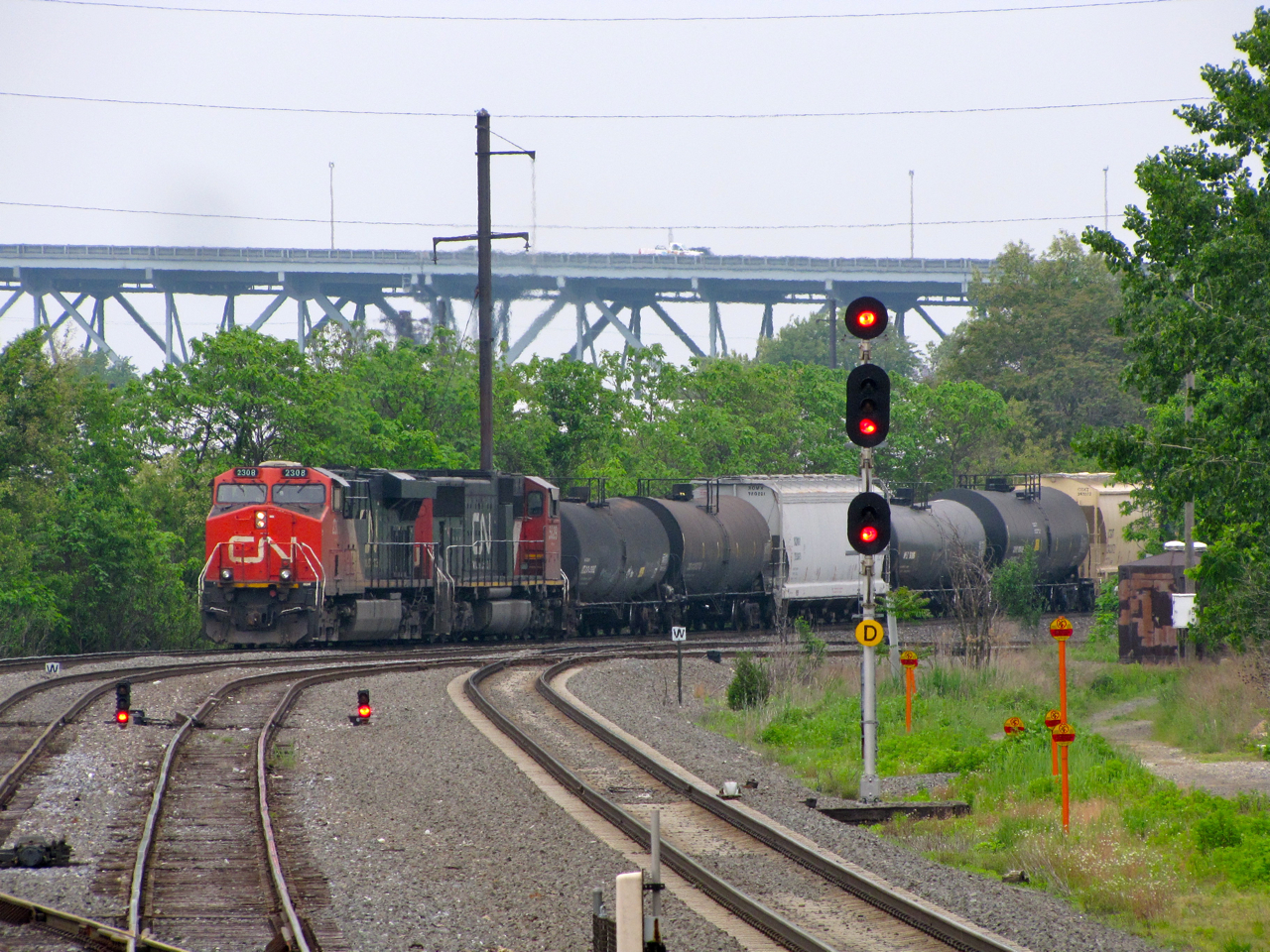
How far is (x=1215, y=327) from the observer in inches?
665

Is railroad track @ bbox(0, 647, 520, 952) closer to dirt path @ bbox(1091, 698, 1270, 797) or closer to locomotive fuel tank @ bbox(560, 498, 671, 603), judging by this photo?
locomotive fuel tank @ bbox(560, 498, 671, 603)

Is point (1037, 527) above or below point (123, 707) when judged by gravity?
above

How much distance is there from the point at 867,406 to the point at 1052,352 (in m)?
60.2

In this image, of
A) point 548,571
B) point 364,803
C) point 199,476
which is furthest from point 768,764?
point 199,476

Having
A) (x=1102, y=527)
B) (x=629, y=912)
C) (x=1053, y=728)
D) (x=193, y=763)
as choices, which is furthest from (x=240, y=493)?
(x=1102, y=527)

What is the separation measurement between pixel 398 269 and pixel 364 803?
91.3m

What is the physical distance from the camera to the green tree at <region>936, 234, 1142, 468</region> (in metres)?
68.6

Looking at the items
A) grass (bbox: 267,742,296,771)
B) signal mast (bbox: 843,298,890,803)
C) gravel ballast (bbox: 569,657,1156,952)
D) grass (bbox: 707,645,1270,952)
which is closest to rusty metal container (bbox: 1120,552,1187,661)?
grass (bbox: 707,645,1270,952)

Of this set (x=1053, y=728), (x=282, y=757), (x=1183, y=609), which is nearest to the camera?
(x=1053, y=728)

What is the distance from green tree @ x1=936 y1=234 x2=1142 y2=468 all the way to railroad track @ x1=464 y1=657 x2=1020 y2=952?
5554cm

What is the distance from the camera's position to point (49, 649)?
38062mm

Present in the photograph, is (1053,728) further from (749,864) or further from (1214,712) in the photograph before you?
(1214,712)

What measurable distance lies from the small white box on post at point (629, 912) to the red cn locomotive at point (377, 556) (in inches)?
852

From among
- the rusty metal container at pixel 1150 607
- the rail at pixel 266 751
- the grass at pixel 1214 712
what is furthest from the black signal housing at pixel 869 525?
the rusty metal container at pixel 1150 607
